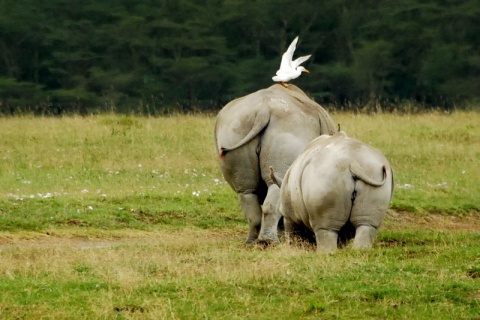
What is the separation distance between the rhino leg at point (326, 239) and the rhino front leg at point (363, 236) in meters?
0.19

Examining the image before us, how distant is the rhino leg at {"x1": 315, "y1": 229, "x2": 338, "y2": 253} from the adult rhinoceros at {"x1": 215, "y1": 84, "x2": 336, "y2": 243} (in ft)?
4.34

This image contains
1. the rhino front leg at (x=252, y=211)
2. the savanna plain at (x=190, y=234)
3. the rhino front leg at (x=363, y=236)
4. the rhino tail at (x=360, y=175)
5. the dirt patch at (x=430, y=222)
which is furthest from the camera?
the dirt patch at (x=430, y=222)

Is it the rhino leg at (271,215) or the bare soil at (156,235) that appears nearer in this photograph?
the rhino leg at (271,215)

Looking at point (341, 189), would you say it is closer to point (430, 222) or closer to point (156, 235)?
point (156, 235)

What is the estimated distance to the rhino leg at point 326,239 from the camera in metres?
11.2

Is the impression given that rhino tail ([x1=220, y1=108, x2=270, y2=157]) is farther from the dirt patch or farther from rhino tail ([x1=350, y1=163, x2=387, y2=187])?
the dirt patch

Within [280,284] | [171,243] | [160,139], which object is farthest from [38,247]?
[160,139]

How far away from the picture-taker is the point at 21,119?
2477 cm

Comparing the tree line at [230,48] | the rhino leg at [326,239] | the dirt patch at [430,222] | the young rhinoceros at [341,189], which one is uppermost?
the young rhinoceros at [341,189]

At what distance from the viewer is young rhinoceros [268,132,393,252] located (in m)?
10.9

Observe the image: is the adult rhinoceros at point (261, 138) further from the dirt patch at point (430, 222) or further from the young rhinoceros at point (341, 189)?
the dirt patch at point (430, 222)

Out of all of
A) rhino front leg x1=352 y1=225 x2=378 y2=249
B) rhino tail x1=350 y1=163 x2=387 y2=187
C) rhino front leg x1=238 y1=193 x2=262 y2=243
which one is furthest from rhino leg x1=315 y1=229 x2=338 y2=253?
rhino front leg x1=238 y1=193 x2=262 y2=243

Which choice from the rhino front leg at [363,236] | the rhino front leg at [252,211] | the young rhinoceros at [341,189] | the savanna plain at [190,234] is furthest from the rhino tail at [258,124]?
the rhino front leg at [363,236]

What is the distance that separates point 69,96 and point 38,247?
29555 millimetres
